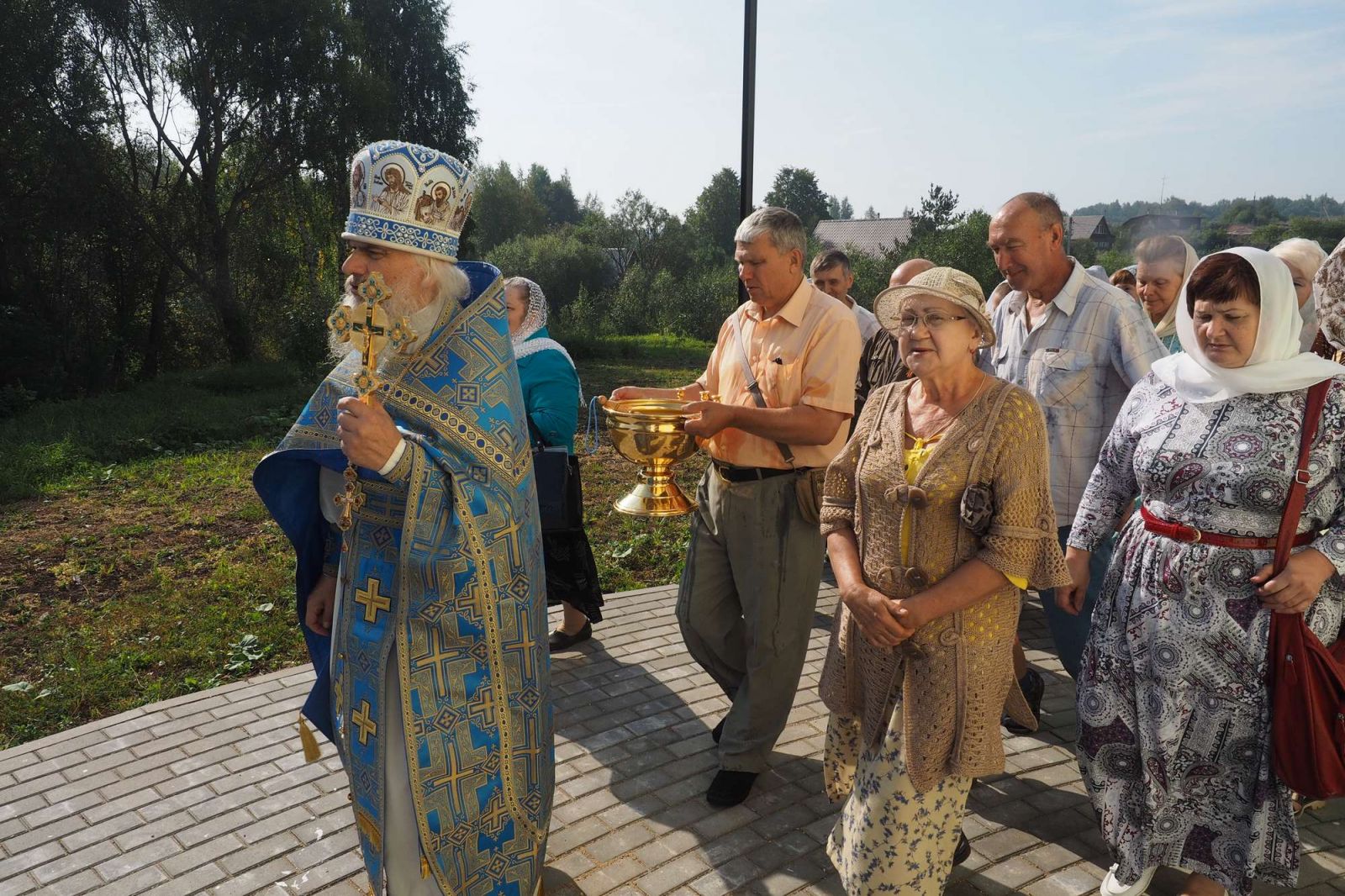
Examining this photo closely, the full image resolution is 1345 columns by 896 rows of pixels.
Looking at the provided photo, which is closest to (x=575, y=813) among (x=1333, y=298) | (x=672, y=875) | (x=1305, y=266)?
(x=672, y=875)

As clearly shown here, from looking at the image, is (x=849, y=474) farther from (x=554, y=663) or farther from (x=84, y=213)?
(x=84, y=213)

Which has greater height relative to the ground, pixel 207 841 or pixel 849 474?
pixel 849 474

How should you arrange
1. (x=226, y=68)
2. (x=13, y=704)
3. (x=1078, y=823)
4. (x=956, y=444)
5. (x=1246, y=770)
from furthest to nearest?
(x=226, y=68) → (x=13, y=704) → (x=1078, y=823) → (x=1246, y=770) → (x=956, y=444)

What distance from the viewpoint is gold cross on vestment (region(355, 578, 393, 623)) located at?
269cm

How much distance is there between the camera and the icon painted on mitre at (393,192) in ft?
8.67

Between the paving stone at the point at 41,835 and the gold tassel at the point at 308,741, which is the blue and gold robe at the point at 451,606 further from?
the paving stone at the point at 41,835

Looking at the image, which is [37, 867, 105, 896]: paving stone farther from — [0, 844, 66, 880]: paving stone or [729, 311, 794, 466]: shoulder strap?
[729, 311, 794, 466]: shoulder strap

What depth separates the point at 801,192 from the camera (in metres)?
93.4

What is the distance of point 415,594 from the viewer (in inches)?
104

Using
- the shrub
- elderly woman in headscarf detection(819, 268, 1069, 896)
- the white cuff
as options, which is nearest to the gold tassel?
the white cuff

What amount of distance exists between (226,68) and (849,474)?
72.6ft

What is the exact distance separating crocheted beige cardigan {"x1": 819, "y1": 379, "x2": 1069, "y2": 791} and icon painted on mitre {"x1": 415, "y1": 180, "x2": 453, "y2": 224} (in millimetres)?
1459

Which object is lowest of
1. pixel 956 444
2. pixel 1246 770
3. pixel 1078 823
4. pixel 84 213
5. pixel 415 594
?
pixel 1078 823

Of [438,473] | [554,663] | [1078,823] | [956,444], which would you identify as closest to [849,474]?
[956,444]
